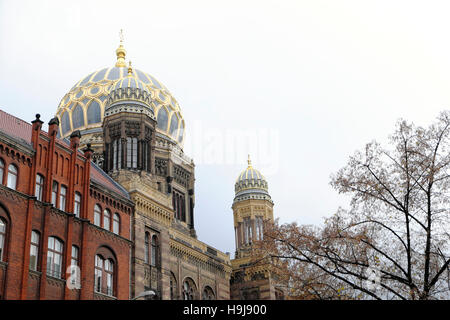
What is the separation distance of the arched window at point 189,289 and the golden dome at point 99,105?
62.2ft

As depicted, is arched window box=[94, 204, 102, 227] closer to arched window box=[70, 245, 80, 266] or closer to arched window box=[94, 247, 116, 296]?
arched window box=[94, 247, 116, 296]

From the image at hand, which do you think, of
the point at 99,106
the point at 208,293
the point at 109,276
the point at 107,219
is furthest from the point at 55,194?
the point at 99,106

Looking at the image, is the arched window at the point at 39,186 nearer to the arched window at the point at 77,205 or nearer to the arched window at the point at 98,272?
the arched window at the point at 77,205

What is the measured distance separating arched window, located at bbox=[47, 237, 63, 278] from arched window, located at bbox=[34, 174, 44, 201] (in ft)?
6.99

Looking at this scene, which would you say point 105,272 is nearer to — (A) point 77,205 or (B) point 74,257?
(B) point 74,257

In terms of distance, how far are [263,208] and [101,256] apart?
3021 cm

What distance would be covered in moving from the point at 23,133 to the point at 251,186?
32613 mm

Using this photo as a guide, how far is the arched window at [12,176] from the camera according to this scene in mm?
27716

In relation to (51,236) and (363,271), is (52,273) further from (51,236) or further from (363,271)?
(363,271)

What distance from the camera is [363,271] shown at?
20.4m

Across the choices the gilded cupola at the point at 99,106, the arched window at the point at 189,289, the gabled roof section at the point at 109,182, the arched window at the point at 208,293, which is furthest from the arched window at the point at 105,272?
the gilded cupola at the point at 99,106

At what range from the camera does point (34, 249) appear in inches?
1101

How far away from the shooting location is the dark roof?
30638 millimetres
